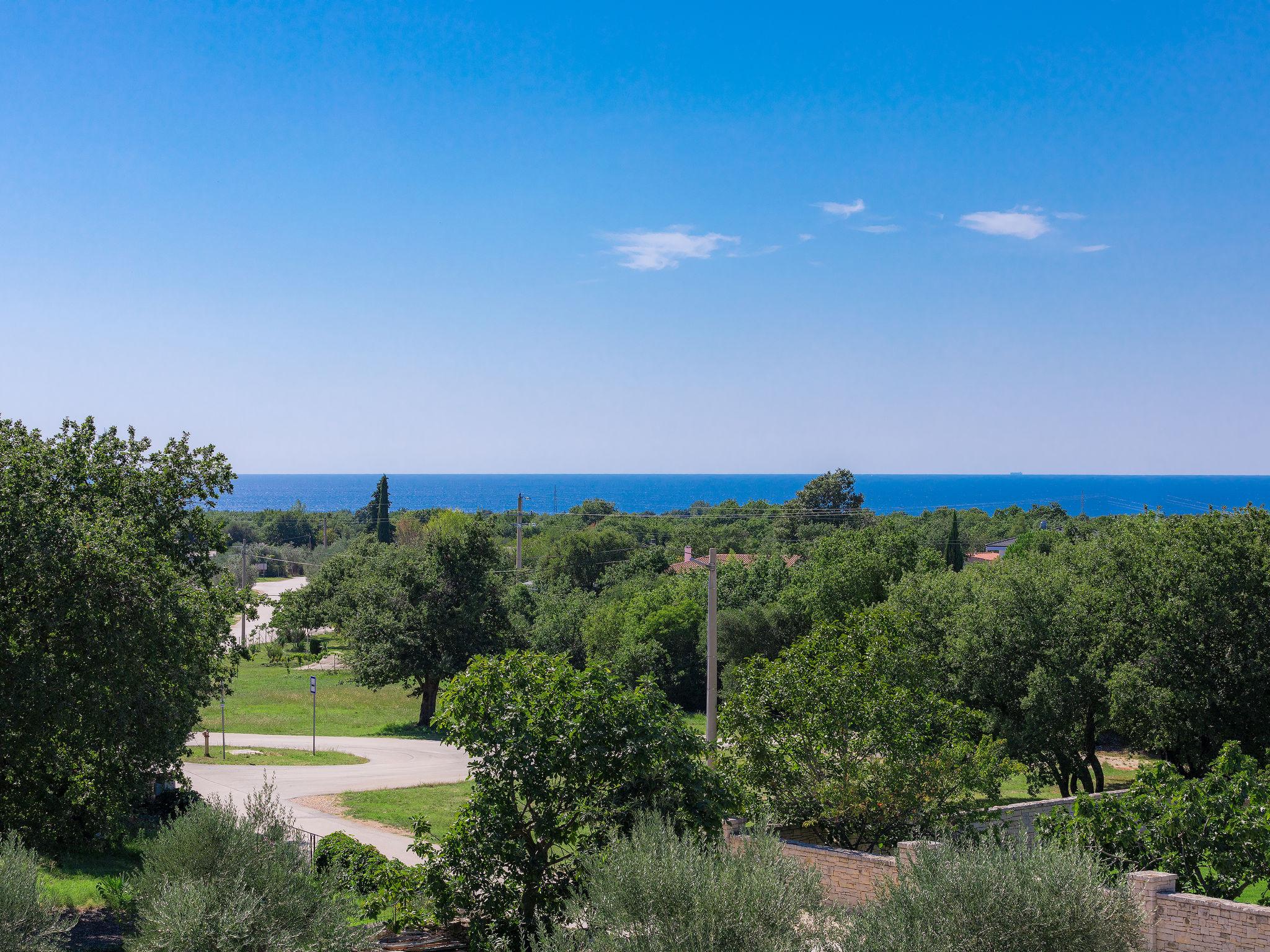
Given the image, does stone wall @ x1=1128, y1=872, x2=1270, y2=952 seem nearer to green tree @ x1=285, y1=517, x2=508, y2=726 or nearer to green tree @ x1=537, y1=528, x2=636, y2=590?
green tree @ x1=285, y1=517, x2=508, y2=726

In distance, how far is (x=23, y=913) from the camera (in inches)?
405

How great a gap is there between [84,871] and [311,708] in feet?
99.6

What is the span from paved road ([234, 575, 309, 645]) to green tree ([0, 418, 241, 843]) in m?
33.4

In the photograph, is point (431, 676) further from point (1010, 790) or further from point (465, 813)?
point (465, 813)

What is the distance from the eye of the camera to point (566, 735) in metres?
12.7

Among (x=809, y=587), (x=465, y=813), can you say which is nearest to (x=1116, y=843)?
(x=465, y=813)

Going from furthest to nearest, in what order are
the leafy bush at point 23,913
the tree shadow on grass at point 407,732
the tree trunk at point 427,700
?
the tree trunk at point 427,700 → the tree shadow on grass at point 407,732 → the leafy bush at point 23,913

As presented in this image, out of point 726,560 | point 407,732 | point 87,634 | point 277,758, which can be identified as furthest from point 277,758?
point 726,560

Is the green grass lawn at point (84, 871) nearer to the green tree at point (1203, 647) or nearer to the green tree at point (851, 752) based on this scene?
the green tree at point (851, 752)

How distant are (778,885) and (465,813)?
492 cm

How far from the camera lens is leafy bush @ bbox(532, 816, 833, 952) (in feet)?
28.3

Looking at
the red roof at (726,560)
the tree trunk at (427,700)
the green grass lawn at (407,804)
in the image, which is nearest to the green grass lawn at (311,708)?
the tree trunk at (427,700)

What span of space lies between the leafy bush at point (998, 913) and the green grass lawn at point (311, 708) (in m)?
33.3

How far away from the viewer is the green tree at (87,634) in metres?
14.8
